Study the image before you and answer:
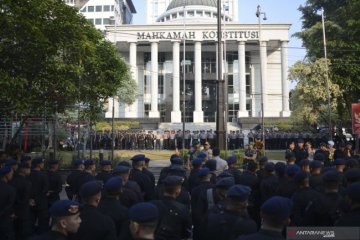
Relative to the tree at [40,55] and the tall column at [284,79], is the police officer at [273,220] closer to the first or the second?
the tree at [40,55]

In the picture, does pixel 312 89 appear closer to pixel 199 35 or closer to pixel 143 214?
pixel 143 214

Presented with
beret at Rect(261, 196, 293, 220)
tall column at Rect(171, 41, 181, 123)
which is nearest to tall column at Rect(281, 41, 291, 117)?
→ tall column at Rect(171, 41, 181, 123)

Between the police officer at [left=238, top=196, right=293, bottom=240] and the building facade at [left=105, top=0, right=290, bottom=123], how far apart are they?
5179 centimetres

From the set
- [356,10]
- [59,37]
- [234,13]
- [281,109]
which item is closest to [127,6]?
[234,13]

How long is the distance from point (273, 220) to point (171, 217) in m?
1.61

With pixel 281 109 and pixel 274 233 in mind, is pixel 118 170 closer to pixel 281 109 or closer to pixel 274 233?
pixel 274 233

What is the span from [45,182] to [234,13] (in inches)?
3297

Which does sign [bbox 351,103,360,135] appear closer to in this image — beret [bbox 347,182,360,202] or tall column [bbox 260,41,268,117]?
beret [bbox 347,182,360,202]

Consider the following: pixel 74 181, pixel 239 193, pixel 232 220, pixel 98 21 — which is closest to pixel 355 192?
pixel 239 193

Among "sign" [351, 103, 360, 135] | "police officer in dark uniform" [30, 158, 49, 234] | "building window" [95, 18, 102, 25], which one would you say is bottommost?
"police officer in dark uniform" [30, 158, 49, 234]

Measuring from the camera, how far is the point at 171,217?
4.74 m

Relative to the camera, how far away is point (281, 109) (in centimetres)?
6031

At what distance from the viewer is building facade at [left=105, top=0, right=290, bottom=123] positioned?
58406 mm

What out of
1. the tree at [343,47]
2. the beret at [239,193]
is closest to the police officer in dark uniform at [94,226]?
the beret at [239,193]
